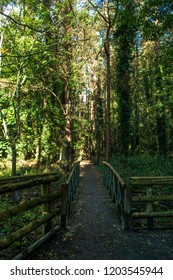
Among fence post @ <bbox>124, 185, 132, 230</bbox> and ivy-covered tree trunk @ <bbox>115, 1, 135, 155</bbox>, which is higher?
ivy-covered tree trunk @ <bbox>115, 1, 135, 155</bbox>

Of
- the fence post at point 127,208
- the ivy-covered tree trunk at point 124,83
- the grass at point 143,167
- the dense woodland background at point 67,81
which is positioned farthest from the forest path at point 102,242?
the ivy-covered tree trunk at point 124,83

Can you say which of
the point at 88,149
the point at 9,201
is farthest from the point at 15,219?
the point at 88,149

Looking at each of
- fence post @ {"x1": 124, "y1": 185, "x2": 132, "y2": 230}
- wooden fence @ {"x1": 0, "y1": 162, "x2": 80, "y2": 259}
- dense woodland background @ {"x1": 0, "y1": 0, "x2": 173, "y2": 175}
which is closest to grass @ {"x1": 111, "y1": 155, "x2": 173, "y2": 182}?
dense woodland background @ {"x1": 0, "y1": 0, "x2": 173, "y2": 175}

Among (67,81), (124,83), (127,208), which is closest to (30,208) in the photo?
(127,208)

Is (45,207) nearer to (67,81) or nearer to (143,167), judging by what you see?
(67,81)

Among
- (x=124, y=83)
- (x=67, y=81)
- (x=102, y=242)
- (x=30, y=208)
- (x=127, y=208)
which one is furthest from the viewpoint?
(x=124, y=83)

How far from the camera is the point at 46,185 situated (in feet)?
17.2

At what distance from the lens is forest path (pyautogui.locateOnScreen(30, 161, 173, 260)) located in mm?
4418

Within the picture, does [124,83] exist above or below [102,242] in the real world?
above

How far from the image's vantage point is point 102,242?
16.6 feet

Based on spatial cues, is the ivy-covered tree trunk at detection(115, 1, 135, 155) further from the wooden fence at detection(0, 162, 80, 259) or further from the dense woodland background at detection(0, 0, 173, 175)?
the wooden fence at detection(0, 162, 80, 259)

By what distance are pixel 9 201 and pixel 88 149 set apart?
74.6 ft

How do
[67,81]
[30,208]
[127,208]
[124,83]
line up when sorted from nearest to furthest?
[30,208]
[127,208]
[67,81]
[124,83]
